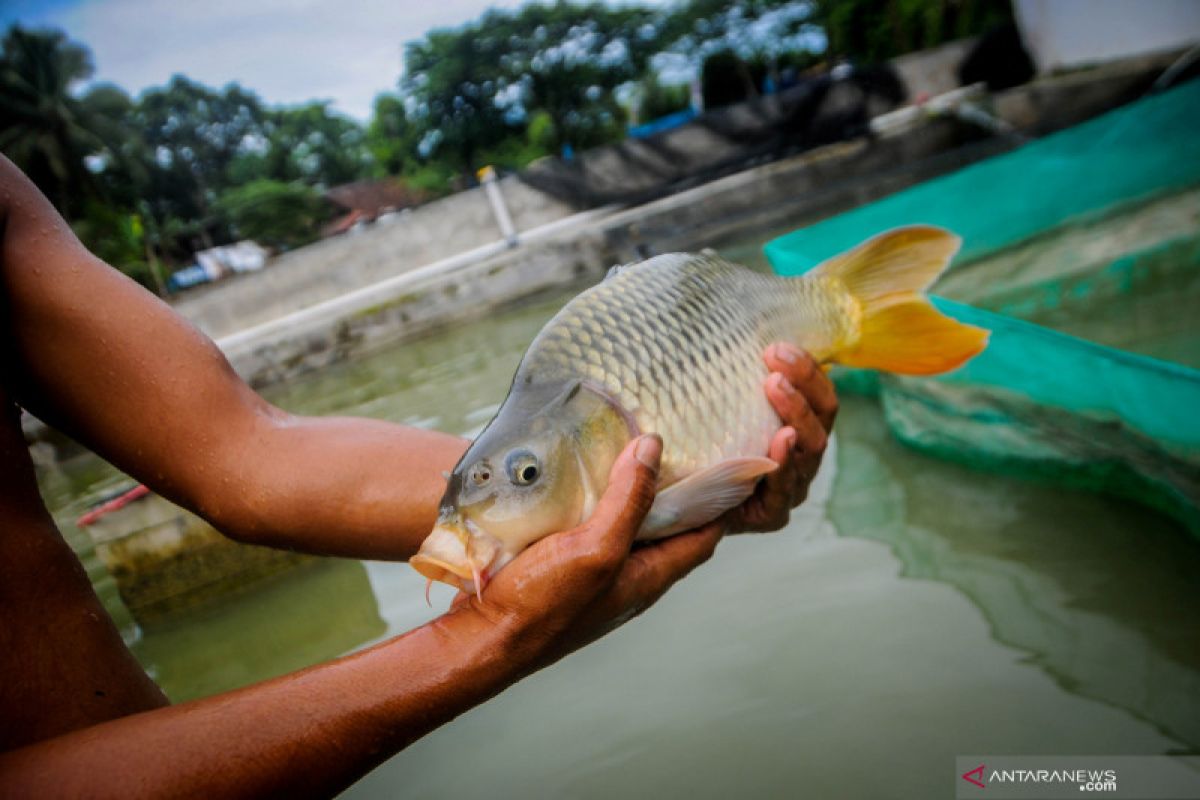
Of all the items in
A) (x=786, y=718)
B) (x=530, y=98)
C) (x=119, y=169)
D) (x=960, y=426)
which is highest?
(x=119, y=169)

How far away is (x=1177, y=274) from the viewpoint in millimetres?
3664

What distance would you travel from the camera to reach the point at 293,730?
38.0 inches

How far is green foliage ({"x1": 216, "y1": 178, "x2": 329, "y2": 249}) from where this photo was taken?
3556 centimetres

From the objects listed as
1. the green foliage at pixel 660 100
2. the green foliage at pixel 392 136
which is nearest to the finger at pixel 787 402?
the green foliage at pixel 660 100

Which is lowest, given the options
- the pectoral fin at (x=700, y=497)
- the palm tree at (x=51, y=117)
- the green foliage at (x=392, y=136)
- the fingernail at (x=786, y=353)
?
the pectoral fin at (x=700, y=497)

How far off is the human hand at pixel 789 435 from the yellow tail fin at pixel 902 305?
24 cm

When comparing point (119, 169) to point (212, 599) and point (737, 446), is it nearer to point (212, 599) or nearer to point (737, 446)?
point (212, 599)

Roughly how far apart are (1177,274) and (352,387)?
773 centimetres

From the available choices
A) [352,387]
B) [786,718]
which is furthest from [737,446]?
[352,387]

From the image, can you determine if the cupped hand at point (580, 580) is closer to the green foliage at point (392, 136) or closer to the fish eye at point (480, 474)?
the fish eye at point (480, 474)

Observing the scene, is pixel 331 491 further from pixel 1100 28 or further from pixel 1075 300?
pixel 1100 28

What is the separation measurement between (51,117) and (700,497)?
141 feet

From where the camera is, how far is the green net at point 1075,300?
79.4 inches

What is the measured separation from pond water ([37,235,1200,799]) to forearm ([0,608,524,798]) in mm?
989
